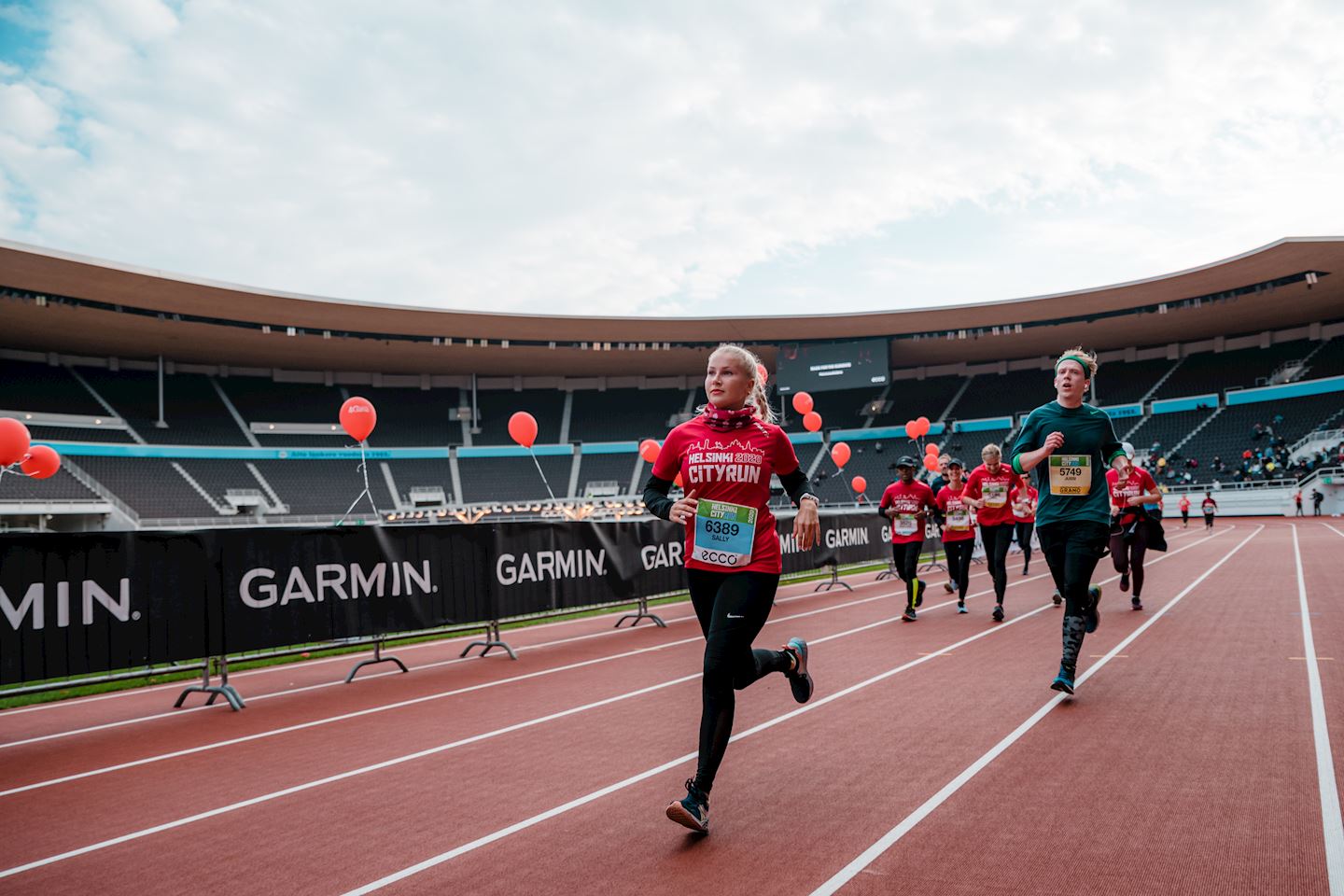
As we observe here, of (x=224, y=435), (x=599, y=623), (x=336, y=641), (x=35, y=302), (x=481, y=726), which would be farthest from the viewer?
(x=224, y=435)

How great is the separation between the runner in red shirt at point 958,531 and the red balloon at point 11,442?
1524 centimetres

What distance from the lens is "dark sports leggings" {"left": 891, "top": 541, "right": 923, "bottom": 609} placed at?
9.80 meters

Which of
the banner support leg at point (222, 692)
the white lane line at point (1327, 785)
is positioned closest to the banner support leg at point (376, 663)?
the banner support leg at point (222, 692)

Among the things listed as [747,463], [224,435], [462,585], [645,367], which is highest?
[645,367]

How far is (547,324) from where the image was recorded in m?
A: 40.0

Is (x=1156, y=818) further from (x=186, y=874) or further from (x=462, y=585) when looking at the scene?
(x=462, y=585)

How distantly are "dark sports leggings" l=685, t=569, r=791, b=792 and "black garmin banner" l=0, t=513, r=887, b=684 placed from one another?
16.4 ft

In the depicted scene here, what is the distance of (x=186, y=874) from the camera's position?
10.5 feet

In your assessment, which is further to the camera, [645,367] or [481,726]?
[645,367]

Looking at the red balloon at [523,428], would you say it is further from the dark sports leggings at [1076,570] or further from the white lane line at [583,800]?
the dark sports leggings at [1076,570]

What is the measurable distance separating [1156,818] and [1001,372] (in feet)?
164

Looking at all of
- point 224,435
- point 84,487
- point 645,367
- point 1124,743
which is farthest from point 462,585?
point 645,367

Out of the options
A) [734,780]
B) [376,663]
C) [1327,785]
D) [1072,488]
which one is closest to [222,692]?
[376,663]

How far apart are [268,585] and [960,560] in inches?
316
